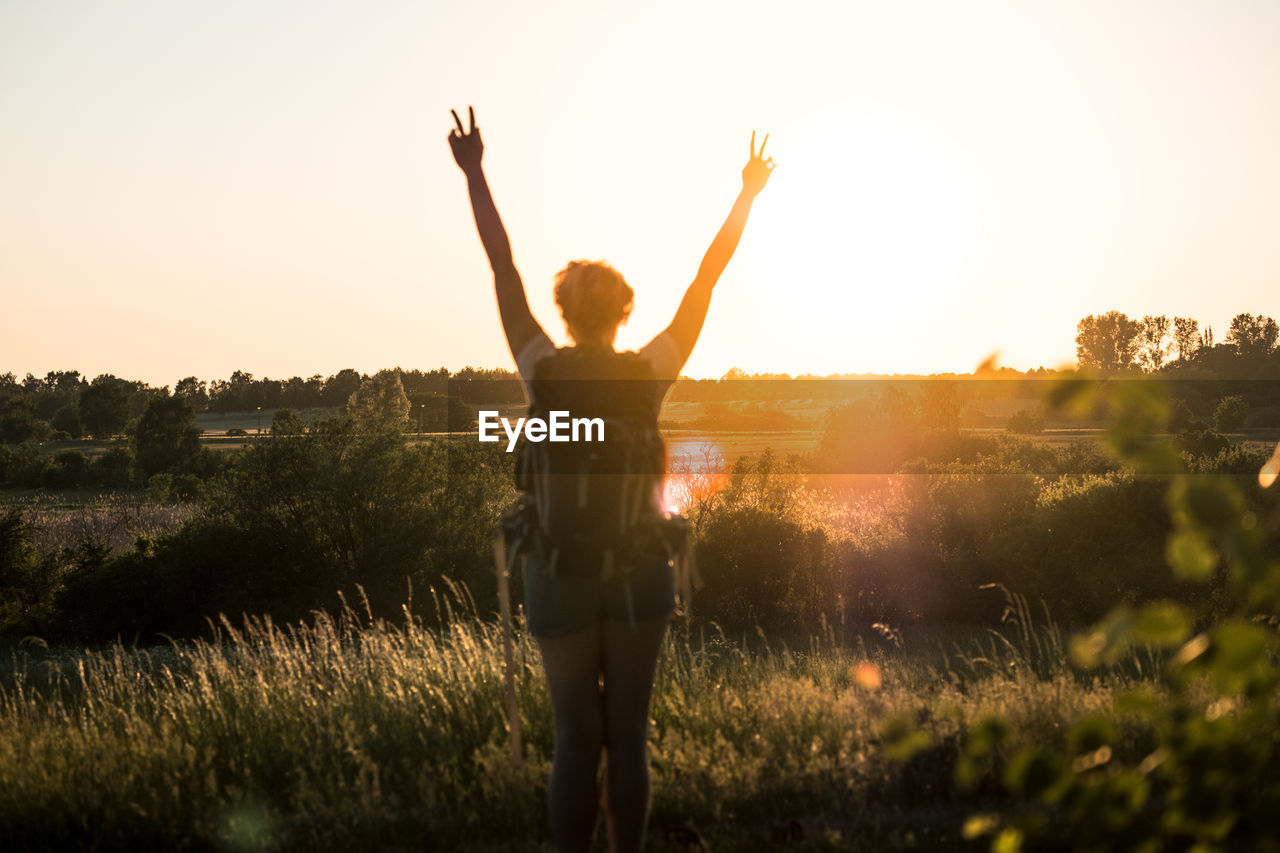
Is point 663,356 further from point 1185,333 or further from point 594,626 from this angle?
point 1185,333

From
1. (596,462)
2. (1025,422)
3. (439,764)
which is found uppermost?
(596,462)

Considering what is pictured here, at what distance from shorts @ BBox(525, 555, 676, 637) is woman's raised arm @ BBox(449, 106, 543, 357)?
720mm

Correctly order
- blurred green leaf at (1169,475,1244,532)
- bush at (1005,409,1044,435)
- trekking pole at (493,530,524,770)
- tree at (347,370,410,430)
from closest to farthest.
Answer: blurred green leaf at (1169,475,1244,532) < trekking pole at (493,530,524,770) < tree at (347,370,410,430) < bush at (1005,409,1044,435)

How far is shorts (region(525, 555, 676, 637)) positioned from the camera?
112 inches

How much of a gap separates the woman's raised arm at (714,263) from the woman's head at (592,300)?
8.1 inches

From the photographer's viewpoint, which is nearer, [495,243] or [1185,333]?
[495,243]

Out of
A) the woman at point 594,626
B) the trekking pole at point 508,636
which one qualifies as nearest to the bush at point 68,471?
the trekking pole at point 508,636

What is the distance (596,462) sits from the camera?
2904 millimetres

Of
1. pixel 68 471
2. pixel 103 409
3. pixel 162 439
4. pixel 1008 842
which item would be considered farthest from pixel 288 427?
pixel 103 409

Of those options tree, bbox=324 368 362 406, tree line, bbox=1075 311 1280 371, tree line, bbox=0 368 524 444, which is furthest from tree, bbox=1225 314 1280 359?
tree, bbox=324 368 362 406

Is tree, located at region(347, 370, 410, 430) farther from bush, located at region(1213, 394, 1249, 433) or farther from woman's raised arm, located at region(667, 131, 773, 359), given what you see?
bush, located at region(1213, 394, 1249, 433)

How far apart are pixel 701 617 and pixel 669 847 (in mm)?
11749

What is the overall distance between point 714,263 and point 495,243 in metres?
0.73

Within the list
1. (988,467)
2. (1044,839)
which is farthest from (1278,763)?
(988,467)
